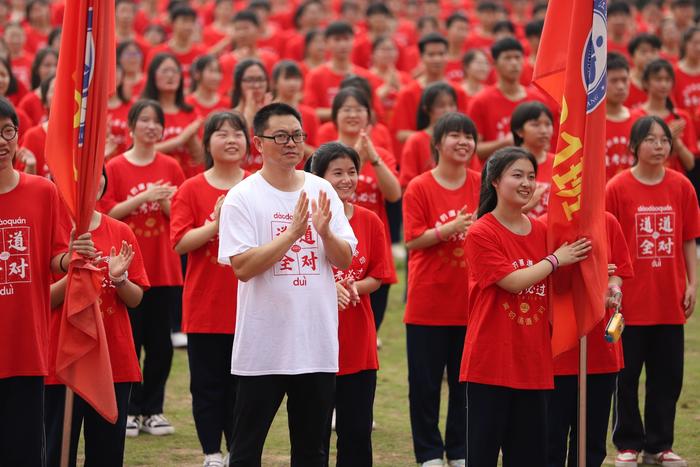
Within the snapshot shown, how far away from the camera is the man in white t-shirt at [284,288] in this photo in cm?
544

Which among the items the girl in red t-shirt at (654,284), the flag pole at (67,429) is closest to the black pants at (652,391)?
the girl in red t-shirt at (654,284)

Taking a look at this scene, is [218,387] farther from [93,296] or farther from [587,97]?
[587,97]

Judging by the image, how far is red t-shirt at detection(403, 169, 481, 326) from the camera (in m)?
7.27

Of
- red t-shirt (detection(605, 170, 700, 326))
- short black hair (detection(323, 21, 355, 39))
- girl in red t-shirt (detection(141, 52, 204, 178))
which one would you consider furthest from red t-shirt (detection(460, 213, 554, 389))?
short black hair (detection(323, 21, 355, 39))

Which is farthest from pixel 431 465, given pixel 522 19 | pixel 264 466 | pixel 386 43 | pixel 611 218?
pixel 522 19

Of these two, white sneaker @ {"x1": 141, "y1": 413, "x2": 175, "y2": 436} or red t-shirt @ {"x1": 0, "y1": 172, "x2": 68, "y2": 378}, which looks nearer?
red t-shirt @ {"x1": 0, "y1": 172, "x2": 68, "y2": 378}

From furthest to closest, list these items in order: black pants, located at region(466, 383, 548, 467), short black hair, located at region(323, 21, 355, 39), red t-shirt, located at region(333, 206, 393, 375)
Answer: short black hair, located at region(323, 21, 355, 39)
red t-shirt, located at region(333, 206, 393, 375)
black pants, located at region(466, 383, 548, 467)

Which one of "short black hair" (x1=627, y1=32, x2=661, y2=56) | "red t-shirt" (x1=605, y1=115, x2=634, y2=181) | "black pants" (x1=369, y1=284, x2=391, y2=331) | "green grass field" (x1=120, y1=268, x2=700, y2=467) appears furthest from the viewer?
"short black hair" (x1=627, y1=32, x2=661, y2=56)

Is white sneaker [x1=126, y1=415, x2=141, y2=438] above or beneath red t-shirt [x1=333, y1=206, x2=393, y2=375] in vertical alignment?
beneath

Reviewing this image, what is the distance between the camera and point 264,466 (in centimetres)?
720

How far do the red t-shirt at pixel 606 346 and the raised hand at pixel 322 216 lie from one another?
163cm

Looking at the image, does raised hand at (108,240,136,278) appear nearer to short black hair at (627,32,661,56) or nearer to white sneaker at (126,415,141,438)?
white sneaker at (126,415,141,438)

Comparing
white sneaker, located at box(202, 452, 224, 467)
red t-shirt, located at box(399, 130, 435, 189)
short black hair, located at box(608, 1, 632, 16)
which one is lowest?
white sneaker, located at box(202, 452, 224, 467)

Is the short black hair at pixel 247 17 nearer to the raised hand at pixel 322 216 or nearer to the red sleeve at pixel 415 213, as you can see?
the red sleeve at pixel 415 213
